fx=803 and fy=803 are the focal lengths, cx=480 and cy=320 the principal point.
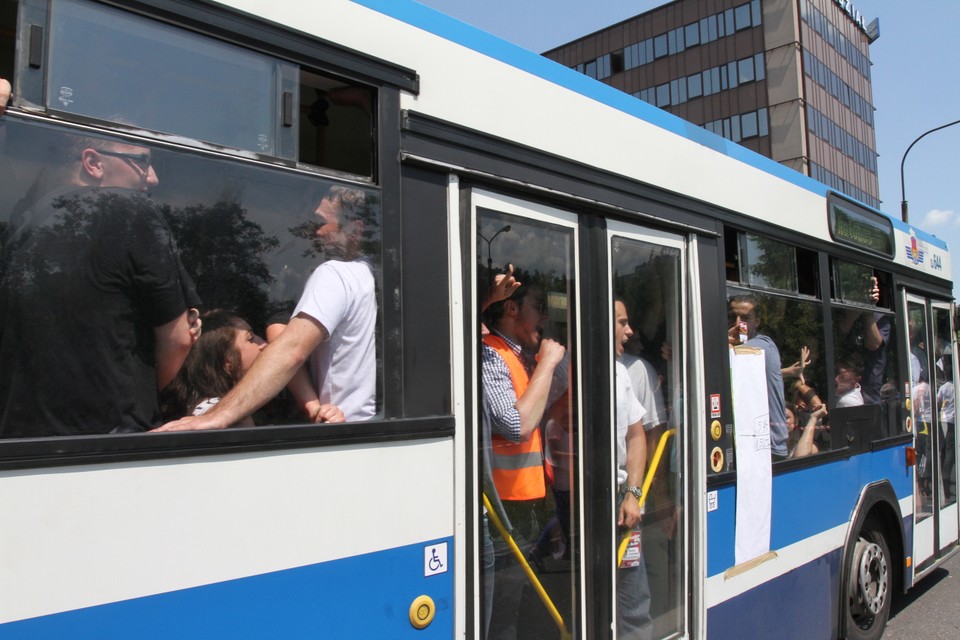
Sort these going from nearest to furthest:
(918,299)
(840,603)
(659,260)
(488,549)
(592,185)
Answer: (488,549) → (592,185) → (659,260) → (840,603) → (918,299)

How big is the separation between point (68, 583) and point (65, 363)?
19.5 inches

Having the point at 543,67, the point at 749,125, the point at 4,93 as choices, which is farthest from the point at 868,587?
the point at 749,125

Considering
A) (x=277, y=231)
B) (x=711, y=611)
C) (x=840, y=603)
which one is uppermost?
(x=277, y=231)

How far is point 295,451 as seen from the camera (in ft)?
7.23

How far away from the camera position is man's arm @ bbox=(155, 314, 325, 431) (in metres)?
2.09

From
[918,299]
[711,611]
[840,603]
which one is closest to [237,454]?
[711,611]

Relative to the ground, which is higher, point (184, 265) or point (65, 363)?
point (184, 265)

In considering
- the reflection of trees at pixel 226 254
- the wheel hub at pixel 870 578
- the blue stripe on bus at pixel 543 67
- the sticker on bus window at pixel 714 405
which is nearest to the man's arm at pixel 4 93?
the reflection of trees at pixel 226 254

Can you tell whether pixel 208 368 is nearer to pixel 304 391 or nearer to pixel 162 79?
pixel 304 391

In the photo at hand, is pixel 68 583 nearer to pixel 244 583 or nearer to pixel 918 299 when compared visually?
pixel 244 583

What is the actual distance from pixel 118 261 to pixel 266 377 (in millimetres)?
490

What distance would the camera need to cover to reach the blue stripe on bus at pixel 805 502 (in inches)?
155

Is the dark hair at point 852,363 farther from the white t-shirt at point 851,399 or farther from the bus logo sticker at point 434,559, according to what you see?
the bus logo sticker at point 434,559

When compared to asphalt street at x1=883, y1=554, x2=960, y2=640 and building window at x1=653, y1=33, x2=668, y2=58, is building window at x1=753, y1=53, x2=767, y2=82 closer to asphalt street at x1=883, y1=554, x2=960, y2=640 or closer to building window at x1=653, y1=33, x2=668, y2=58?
building window at x1=653, y1=33, x2=668, y2=58
